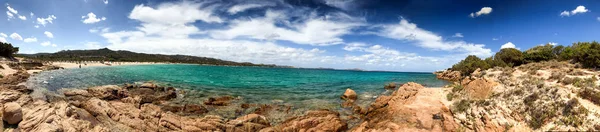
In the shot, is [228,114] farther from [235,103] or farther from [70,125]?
[70,125]

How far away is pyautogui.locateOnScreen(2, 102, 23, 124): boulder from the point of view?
34.9 feet

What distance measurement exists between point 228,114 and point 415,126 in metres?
13.8

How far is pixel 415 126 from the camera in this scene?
560 inches

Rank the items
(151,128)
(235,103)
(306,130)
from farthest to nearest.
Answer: (235,103) → (306,130) → (151,128)

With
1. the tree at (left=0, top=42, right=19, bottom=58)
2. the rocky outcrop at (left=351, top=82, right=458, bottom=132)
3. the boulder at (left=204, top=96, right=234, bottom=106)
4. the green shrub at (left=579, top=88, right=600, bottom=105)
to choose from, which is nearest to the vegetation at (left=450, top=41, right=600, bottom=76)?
the green shrub at (left=579, top=88, right=600, bottom=105)

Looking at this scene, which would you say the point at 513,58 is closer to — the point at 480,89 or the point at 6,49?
the point at 480,89

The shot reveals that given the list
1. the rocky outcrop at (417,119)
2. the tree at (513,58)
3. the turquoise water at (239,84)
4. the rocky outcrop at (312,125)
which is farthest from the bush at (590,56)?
the tree at (513,58)

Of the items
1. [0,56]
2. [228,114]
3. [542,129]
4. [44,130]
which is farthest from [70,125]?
[0,56]

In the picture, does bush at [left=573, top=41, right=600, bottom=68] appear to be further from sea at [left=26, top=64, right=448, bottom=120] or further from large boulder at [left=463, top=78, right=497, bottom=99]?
sea at [left=26, top=64, right=448, bottom=120]

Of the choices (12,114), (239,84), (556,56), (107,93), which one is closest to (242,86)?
(239,84)

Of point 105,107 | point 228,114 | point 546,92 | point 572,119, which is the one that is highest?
point 546,92

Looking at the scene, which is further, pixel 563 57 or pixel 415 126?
pixel 563 57

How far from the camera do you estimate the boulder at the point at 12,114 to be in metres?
10.6

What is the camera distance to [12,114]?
10.8 metres
